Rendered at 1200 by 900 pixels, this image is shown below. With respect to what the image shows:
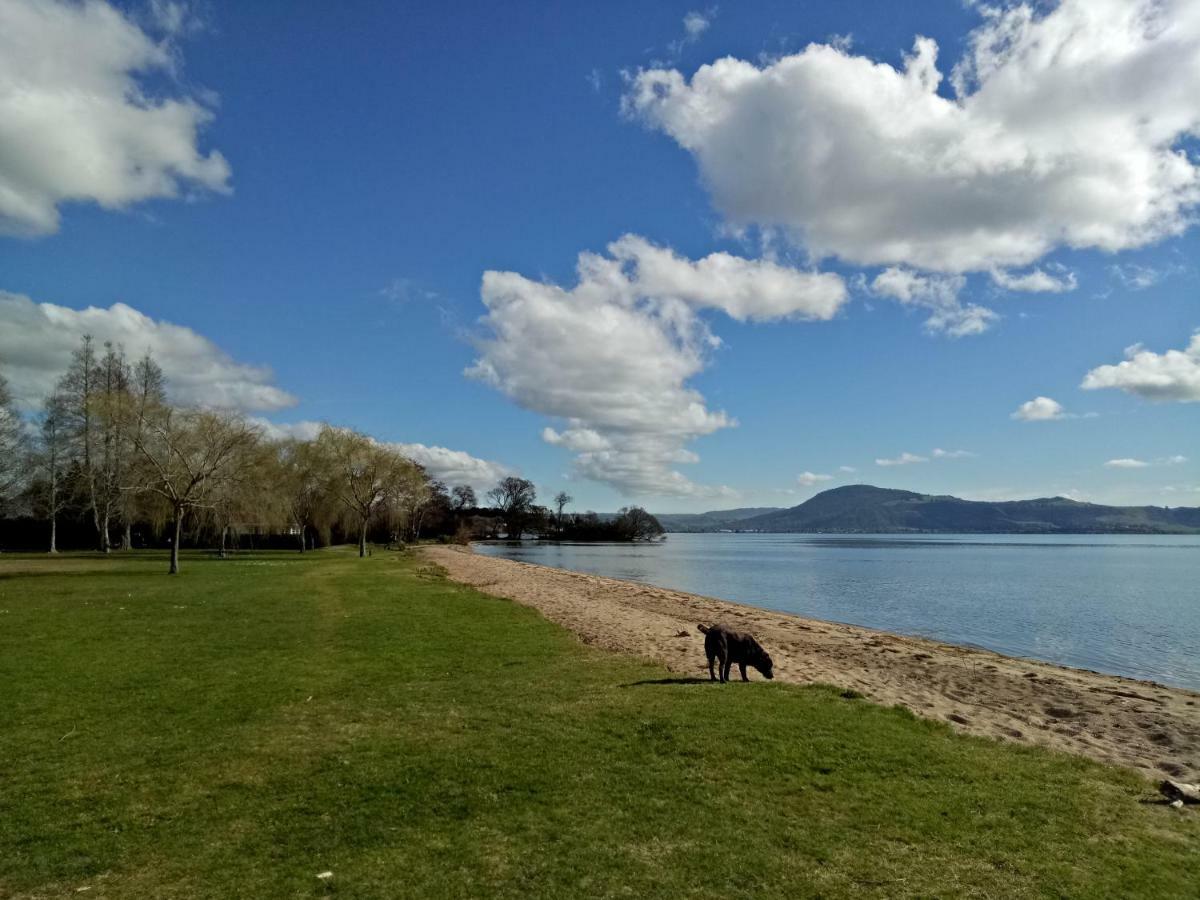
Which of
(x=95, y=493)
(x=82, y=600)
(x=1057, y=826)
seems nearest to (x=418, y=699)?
(x=1057, y=826)

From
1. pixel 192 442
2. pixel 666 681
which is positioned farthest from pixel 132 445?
pixel 666 681

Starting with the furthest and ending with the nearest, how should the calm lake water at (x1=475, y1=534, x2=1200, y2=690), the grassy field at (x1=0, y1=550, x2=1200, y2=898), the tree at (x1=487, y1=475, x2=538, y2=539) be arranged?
the tree at (x1=487, y1=475, x2=538, y2=539) → the calm lake water at (x1=475, y1=534, x2=1200, y2=690) → the grassy field at (x1=0, y1=550, x2=1200, y2=898)

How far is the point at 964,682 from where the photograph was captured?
52.2 feet

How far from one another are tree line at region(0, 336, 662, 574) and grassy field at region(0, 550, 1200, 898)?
85.0ft

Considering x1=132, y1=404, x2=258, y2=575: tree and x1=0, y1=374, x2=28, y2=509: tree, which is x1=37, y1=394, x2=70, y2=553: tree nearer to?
x1=0, y1=374, x2=28, y2=509: tree

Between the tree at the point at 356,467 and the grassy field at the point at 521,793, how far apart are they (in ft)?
146

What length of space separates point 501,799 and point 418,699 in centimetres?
445

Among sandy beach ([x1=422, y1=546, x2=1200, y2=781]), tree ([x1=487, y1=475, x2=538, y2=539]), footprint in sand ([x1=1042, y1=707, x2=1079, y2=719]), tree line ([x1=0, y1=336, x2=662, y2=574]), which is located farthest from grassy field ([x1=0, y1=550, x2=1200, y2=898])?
tree ([x1=487, y1=475, x2=538, y2=539])

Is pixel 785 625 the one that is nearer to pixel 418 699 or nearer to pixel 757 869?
pixel 418 699

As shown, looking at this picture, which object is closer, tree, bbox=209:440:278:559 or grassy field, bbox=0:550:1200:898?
grassy field, bbox=0:550:1200:898

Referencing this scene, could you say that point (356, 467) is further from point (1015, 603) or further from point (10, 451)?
point (1015, 603)

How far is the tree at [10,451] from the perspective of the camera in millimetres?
40388

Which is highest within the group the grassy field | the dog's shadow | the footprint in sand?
the grassy field

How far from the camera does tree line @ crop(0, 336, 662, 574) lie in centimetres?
3822
